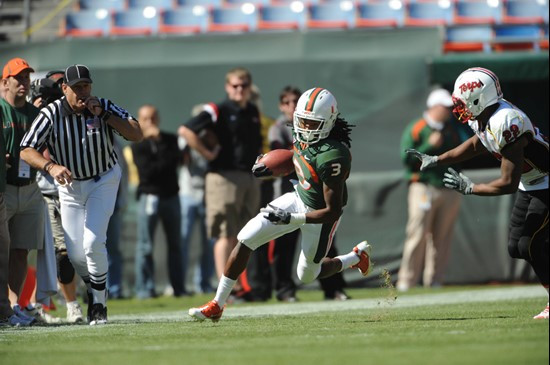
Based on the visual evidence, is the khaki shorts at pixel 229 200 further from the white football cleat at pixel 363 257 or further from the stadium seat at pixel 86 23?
the stadium seat at pixel 86 23

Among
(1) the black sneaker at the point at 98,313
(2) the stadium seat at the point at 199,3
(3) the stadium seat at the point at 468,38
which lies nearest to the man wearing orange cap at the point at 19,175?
(1) the black sneaker at the point at 98,313

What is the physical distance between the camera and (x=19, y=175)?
8594 mm

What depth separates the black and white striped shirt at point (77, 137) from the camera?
318 inches

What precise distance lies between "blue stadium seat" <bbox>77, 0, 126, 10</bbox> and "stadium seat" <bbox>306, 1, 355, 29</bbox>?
313 cm

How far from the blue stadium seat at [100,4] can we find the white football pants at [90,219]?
28.9 ft

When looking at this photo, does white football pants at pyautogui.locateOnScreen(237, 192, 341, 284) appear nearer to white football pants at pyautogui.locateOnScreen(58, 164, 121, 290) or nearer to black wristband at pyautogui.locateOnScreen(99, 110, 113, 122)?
white football pants at pyautogui.locateOnScreen(58, 164, 121, 290)

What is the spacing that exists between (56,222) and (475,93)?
157 inches

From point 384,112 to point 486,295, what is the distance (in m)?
3.08

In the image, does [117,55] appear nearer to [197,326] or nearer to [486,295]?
[486,295]

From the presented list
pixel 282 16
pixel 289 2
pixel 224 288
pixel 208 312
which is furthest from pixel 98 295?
pixel 289 2

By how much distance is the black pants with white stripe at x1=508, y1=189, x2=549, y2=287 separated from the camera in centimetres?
726

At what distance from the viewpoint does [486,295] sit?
1078cm

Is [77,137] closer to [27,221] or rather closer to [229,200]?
[27,221]

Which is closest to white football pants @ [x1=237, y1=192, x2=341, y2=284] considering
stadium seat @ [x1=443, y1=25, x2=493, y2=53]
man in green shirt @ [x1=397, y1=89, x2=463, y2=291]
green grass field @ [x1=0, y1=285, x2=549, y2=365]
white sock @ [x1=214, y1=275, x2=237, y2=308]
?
white sock @ [x1=214, y1=275, x2=237, y2=308]
